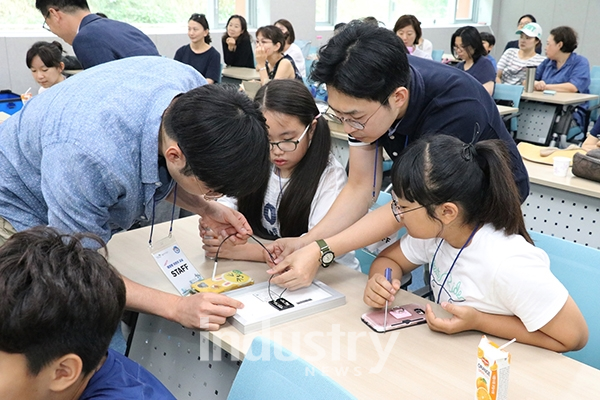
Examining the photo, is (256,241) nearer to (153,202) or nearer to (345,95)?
(153,202)

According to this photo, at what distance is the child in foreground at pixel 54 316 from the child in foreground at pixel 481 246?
27.7 inches

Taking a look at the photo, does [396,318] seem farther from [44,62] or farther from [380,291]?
[44,62]

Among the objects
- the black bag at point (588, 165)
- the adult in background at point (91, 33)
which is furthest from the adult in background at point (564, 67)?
the adult in background at point (91, 33)

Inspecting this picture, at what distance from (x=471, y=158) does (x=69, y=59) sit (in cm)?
514

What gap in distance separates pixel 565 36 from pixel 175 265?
493cm

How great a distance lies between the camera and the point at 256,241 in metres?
1.89

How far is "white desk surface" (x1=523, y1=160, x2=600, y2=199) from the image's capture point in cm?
253

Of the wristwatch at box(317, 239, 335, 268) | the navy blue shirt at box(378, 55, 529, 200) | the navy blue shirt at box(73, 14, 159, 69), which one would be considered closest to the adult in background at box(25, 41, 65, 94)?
the navy blue shirt at box(73, 14, 159, 69)

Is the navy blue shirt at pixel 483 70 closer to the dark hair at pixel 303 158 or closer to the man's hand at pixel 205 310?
the dark hair at pixel 303 158

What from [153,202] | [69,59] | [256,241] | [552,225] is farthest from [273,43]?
[153,202]

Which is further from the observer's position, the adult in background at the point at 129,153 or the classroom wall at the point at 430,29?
the classroom wall at the point at 430,29

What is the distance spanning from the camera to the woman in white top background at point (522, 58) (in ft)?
19.3

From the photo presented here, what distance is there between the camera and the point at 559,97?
197 inches

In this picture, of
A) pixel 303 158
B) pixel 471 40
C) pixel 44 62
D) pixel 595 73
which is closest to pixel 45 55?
pixel 44 62
